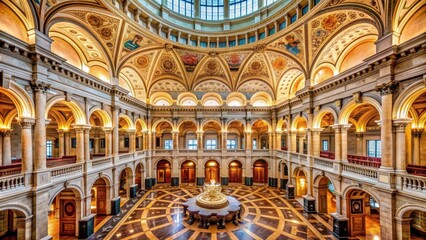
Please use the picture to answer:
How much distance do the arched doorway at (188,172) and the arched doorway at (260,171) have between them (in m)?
7.87

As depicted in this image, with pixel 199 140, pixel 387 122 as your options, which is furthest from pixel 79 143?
pixel 387 122

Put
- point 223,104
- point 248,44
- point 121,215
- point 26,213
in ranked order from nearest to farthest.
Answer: point 26,213 → point 121,215 → point 248,44 → point 223,104

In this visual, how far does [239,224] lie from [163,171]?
45.5ft

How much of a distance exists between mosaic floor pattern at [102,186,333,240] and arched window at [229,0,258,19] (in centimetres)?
1853

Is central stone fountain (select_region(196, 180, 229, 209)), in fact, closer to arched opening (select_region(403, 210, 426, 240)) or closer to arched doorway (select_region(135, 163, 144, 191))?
arched doorway (select_region(135, 163, 144, 191))

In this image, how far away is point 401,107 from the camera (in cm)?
899

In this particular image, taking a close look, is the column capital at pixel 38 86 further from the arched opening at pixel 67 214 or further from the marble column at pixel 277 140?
the marble column at pixel 277 140

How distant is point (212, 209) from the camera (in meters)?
14.2

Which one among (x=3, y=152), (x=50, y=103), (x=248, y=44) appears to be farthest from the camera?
(x=248, y=44)

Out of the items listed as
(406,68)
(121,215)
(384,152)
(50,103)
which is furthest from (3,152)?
(406,68)

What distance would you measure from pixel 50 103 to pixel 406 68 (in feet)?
56.1

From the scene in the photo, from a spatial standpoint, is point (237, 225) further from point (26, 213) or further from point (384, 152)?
point (26, 213)

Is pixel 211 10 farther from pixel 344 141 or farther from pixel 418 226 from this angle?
pixel 418 226

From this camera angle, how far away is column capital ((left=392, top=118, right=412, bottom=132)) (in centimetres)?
887
